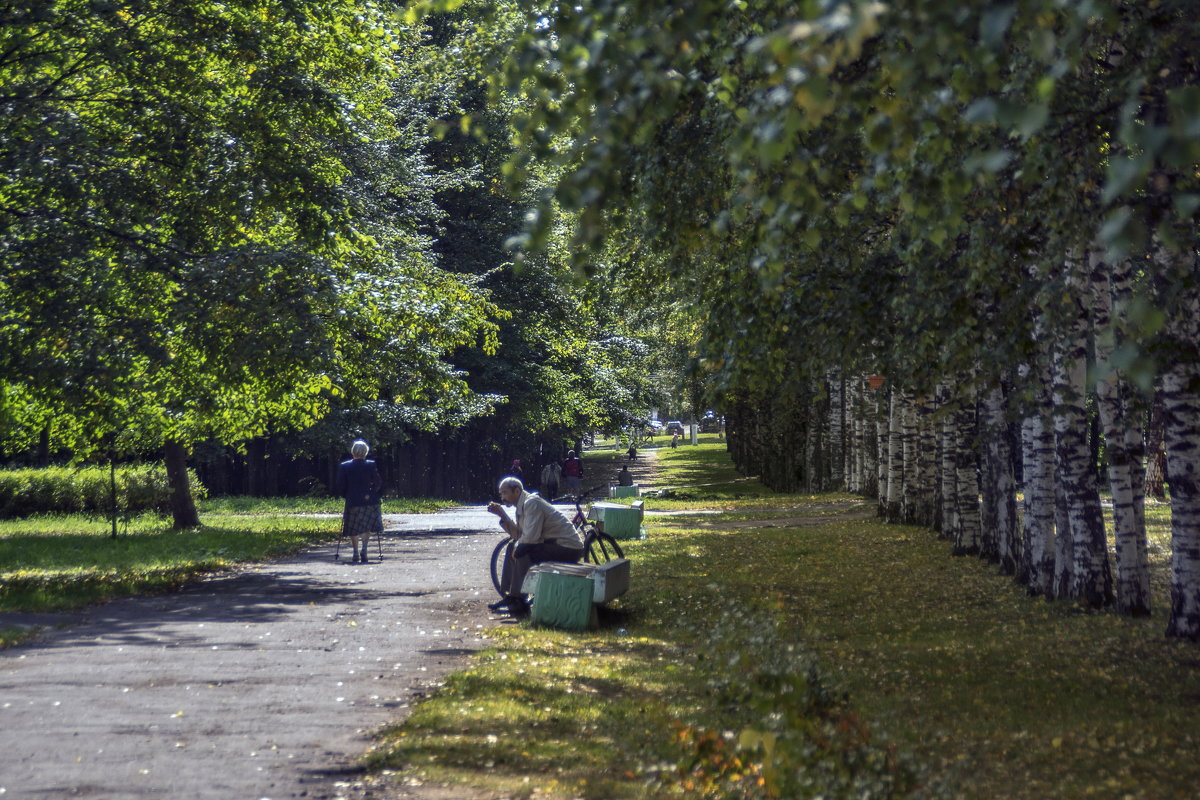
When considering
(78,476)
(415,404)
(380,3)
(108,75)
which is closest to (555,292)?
(415,404)

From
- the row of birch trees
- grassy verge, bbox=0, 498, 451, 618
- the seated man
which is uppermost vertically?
the row of birch trees

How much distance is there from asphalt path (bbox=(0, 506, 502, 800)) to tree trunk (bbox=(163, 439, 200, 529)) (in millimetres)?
10219

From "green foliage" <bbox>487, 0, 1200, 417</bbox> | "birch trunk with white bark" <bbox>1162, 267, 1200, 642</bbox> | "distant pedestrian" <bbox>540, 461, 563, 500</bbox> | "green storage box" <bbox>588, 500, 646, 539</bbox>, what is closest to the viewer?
"green foliage" <bbox>487, 0, 1200, 417</bbox>

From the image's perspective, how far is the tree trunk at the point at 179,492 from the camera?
26.4 m

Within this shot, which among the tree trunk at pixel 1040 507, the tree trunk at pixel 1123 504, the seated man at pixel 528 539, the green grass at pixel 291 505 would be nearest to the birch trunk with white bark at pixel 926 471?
the tree trunk at pixel 1040 507

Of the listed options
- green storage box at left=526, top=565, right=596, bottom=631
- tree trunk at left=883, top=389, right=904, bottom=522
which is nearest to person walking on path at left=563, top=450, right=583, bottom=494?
tree trunk at left=883, top=389, right=904, bottom=522

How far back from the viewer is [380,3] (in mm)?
20578

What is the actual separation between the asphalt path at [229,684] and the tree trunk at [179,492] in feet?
33.5

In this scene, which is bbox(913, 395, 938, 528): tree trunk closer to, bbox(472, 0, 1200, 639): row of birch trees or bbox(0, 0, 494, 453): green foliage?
bbox(472, 0, 1200, 639): row of birch trees

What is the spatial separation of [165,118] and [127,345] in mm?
3299

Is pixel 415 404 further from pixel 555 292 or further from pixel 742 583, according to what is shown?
pixel 742 583

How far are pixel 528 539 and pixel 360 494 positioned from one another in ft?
19.7

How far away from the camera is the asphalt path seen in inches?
260

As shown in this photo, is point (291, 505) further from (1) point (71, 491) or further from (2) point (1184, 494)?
(2) point (1184, 494)
